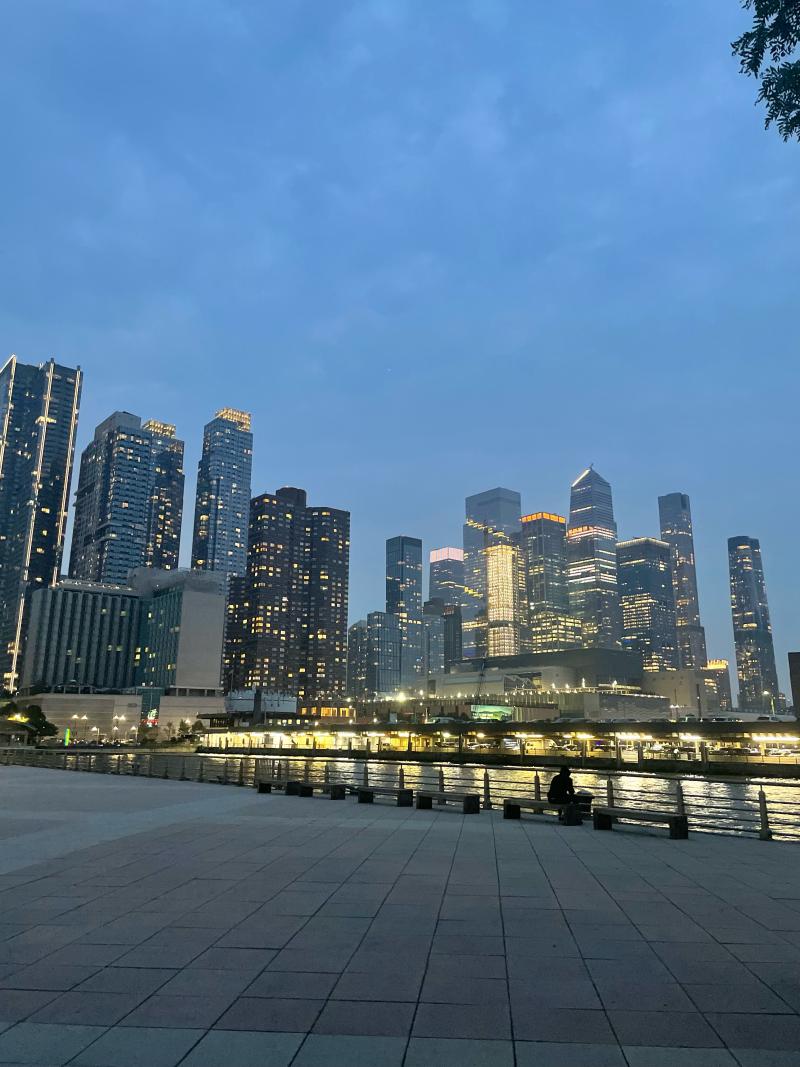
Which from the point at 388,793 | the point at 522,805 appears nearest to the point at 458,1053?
the point at 522,805

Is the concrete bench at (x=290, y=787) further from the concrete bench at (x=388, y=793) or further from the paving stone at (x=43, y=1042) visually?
the paving stone at (x=43, y=1042)

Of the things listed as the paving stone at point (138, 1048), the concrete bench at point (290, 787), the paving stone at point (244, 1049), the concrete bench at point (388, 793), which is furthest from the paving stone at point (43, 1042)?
the concrete bench at point (290, 787)

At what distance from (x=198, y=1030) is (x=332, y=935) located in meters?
3.27

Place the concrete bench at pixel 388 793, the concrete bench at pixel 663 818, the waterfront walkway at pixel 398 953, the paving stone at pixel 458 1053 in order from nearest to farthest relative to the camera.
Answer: the paving stone at pixel 458 1053 → the waterfront walkway at pixel 398 953 → the concrete bench at pixel 663 818 → the concrete bench at pixel 388 793

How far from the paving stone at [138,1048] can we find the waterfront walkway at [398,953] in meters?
0.02

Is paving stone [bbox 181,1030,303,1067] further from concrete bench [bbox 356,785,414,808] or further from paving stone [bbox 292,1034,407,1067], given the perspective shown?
concrete bench [bbox 356,785,414,808]

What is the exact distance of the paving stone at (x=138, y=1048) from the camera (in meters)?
6.27

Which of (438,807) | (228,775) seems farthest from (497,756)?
(438,807)

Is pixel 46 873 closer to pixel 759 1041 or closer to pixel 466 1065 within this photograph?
pixel 466 1065

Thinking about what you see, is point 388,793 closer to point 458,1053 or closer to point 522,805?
point 522,805

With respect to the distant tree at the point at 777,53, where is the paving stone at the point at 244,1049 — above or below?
below

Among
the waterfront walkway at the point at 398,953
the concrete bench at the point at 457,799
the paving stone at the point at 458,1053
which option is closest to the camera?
the paving stone at the point at 458,1053

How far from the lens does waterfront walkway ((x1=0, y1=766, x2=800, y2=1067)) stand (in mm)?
6648

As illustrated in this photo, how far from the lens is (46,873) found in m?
14.1
